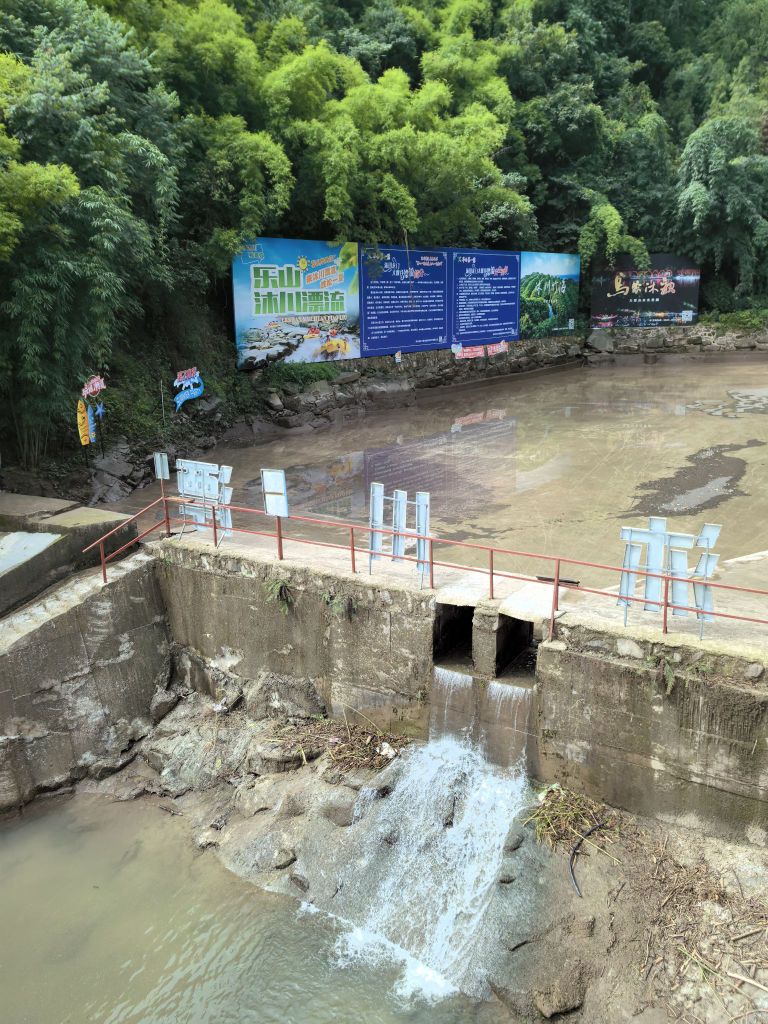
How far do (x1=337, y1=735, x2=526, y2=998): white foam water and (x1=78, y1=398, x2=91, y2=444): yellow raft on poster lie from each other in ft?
20.7

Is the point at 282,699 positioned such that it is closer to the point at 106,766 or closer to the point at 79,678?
the point at 106,766

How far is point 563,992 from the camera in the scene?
506 cm

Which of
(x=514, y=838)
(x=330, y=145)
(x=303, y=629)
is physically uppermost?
(x=330, y=145)

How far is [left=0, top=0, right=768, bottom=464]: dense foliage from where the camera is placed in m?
9.66

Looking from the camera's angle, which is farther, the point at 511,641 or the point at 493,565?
the point at 493,565

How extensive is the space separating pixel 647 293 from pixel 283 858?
80.0 ft

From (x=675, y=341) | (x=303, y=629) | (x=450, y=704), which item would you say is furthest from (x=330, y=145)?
(x=675, y=341)

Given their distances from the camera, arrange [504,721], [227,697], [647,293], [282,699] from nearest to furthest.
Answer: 1. [504,721]
2. [282,699]
3. [227,697]
4. [647,293]

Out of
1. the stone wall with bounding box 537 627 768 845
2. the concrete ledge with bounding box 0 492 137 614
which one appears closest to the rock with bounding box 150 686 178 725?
the concrete ledge with bounding box 0 492 137 614

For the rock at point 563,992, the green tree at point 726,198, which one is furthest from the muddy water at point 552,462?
the green tree at point 726,198

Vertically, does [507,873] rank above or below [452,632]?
below

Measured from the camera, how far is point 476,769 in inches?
265

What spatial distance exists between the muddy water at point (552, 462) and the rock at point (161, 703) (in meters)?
3.27

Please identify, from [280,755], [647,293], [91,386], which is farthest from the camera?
[647,293]
